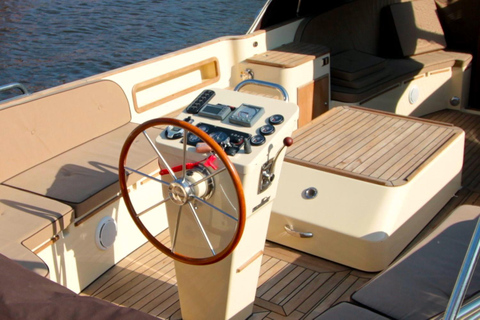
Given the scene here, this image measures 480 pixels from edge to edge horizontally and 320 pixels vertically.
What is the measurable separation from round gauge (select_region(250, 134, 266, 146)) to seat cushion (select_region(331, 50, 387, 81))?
2.37 meters

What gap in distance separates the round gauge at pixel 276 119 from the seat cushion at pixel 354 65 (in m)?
2.27

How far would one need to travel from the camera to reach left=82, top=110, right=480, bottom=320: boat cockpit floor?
88.0 inches

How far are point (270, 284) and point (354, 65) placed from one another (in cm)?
226

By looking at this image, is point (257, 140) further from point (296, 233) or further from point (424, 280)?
point (296, 233)

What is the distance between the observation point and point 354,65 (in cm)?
414

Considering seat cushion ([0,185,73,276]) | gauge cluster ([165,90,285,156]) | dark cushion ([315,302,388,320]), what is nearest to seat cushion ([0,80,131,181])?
seat cushion ([0,185,73,276])

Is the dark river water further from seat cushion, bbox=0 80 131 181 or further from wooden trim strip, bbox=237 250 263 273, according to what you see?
wooden trim strip, bbox=237 250 263 273

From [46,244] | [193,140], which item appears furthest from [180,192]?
[46,244]

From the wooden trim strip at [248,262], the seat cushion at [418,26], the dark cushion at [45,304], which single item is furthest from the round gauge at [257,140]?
the seat cushion at [418,26]

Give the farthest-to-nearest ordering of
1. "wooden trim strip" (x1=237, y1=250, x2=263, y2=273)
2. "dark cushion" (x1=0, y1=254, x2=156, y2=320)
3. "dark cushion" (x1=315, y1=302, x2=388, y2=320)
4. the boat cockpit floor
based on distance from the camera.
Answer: the boat cockpit floor, "wooden trim strip" (x1=237, y1=250, x2=263, y2=273), "dark cushion" (x1=315, y1=302, x2=388, y2=320), "dark cushion" (x1=0, y1=254, x2=156, y2=320)

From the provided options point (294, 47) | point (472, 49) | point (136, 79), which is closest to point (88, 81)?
point (136, 79)

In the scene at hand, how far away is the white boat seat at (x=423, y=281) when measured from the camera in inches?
66.8

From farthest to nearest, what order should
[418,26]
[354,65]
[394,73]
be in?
[418,26] < [394,73] < [354,65]

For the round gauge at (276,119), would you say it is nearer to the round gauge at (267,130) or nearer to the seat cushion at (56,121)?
the round gauge at (267,130)
